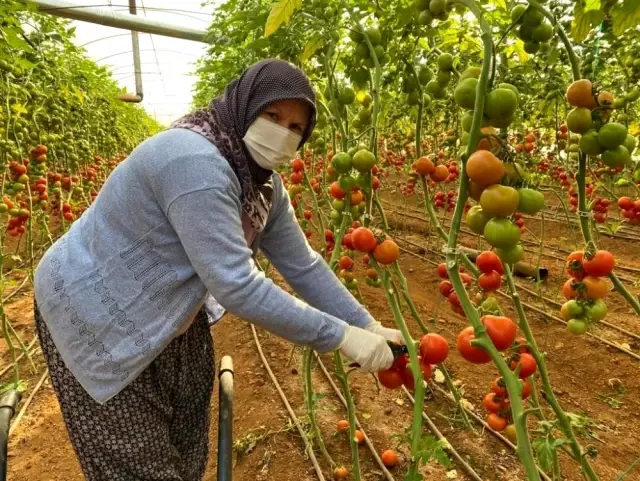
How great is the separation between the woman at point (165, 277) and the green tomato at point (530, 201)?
0.63 metres

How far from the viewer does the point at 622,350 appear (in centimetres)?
360

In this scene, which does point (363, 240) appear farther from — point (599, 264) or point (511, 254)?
point (599, 264)

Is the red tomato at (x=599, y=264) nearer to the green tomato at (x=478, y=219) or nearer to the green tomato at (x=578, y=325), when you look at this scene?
the green tomato at (x=578, y=325)

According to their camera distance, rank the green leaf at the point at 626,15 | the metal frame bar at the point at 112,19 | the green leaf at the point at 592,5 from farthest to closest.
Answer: the metal frame bar at the point at 112,19 < the green leaf at the point at 592,5 < the green leaf at the point at 626,15

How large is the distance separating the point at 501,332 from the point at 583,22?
786mm

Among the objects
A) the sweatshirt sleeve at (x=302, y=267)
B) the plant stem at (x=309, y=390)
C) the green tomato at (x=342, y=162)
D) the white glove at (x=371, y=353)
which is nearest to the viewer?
the white glove at (x=371, y=353)

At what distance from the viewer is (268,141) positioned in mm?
1507

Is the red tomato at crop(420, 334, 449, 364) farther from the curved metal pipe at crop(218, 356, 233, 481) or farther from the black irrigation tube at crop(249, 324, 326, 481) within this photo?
the black irrigation tube at crop(249, 324, 326, 481)

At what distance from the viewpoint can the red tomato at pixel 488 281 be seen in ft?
4.75

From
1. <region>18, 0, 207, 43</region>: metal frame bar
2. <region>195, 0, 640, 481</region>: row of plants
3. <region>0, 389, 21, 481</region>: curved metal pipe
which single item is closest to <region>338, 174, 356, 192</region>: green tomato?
<region>195, 0, 640, 481</region>: row of plants

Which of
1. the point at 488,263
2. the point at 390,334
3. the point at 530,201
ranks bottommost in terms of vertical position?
the point at 390,334

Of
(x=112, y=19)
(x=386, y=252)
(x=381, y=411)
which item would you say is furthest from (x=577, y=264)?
(x=112, y=19)

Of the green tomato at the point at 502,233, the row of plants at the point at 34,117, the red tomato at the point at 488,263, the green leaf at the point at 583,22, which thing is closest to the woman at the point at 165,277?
the red tomato at the point at 488,263

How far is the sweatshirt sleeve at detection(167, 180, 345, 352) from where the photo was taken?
1.28 m
